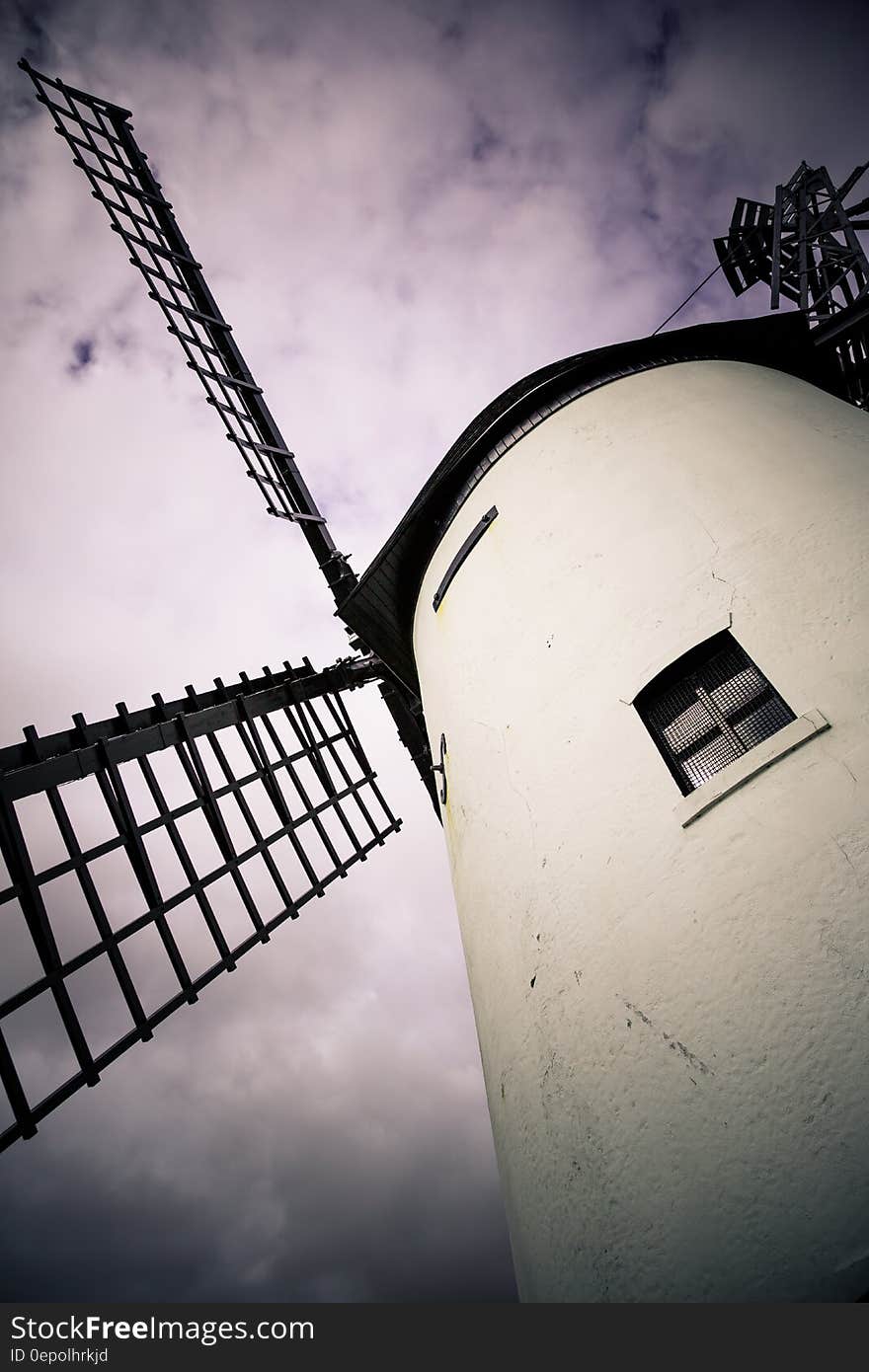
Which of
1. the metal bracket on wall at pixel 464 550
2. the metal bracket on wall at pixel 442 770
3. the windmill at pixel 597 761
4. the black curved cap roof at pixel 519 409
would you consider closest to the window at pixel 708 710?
the windmill at pixel 597 761

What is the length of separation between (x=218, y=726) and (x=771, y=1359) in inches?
253

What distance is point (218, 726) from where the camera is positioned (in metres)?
7.07

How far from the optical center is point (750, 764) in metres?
2.70

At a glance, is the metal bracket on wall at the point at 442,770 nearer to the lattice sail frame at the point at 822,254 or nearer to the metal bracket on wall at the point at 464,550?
the metal bracket on wall at the point at 464,550

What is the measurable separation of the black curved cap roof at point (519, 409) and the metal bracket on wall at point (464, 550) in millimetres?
664

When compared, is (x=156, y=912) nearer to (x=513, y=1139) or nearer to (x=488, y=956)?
(x=488, y=956)

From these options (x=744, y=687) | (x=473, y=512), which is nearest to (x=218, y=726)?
(x=473, y=512)

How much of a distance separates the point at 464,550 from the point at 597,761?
2.68m

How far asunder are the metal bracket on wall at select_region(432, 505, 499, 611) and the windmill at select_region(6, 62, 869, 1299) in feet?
0.19

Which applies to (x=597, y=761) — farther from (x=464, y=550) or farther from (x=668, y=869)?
(x=464, y=550)

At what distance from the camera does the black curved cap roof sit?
17.5 ft

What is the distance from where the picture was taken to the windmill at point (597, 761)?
96.5 inches

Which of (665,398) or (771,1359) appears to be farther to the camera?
(665,398)

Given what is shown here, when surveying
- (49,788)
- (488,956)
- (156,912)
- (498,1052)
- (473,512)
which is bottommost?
(498,1052)
